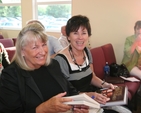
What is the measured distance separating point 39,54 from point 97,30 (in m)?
2.56

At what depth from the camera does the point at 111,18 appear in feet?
11.8

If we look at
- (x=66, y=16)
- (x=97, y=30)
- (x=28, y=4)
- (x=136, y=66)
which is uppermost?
(x=28, y=4)

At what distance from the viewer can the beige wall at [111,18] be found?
11.4 feet

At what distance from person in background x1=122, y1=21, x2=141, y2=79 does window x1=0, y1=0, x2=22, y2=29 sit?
2.78 meters

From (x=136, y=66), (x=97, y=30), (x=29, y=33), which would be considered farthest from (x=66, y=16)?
(x=29, y=33)

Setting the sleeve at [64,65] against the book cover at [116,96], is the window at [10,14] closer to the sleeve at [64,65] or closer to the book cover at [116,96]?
the sleeve at [64,65]

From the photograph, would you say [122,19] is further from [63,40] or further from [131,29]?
[63,40]

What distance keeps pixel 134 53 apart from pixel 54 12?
6.85 feet

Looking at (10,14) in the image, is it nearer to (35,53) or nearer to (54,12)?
(54,12)

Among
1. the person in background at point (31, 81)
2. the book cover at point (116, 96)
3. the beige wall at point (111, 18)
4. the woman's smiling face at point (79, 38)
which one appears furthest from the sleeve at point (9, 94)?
the beige wall at point (111, 18)

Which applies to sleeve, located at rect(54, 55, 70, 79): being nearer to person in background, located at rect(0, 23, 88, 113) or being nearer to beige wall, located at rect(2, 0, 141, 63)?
person in background, located at rect(0, 23, 88, 113)

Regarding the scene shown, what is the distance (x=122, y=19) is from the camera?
11.6 feet

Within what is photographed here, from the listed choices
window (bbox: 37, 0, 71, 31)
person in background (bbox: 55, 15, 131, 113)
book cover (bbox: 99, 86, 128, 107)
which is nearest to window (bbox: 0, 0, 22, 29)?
window (bbox: 37, 0, 71, 31)

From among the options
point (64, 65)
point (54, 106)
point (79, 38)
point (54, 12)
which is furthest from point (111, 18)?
point (54, 106)
